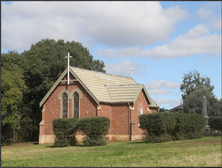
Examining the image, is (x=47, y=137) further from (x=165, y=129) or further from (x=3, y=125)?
(x=165, y=129)

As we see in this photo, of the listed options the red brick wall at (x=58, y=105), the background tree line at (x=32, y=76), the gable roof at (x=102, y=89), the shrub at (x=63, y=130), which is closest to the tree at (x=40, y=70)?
the background tree line at (x=32, y=76)

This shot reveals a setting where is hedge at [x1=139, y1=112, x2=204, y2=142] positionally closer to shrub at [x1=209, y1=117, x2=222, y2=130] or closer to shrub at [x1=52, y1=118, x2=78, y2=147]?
shrub at [x1=52, y1=118, x2=78, y2=147]

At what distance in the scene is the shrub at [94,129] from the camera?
27219 millimetres

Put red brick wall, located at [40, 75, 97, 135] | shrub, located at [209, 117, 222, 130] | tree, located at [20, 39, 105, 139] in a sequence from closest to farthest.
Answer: red brick wall, located at [40, 75, 97, 135] → tree, located at [20, 39, 105, 139] → shrub, located at [209, 117, 222, 130]

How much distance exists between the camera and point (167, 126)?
91.1ft

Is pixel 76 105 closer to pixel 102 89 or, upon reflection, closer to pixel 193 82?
pixel 102 89

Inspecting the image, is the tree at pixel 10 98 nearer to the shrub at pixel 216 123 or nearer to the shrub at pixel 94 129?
the shrub at pixel 94 129

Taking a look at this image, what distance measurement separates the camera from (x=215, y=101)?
56.8 m

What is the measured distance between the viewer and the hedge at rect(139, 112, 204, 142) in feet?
89.5

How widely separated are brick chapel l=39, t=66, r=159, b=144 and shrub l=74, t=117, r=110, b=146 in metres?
5.54

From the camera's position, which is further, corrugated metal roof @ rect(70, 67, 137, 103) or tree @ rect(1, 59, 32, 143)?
corrugated metal roof @ rect(70, 67, 137, 103)

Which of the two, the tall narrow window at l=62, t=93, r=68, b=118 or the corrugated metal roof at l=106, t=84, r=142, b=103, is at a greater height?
the corrugated metal roof at l=106, t=84, r=142, b=103

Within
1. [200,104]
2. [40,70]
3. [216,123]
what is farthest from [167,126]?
[200,104]

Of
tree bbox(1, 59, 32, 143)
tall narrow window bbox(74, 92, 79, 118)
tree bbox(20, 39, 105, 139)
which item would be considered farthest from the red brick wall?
tree bbox(20, 39, 105, 139)
